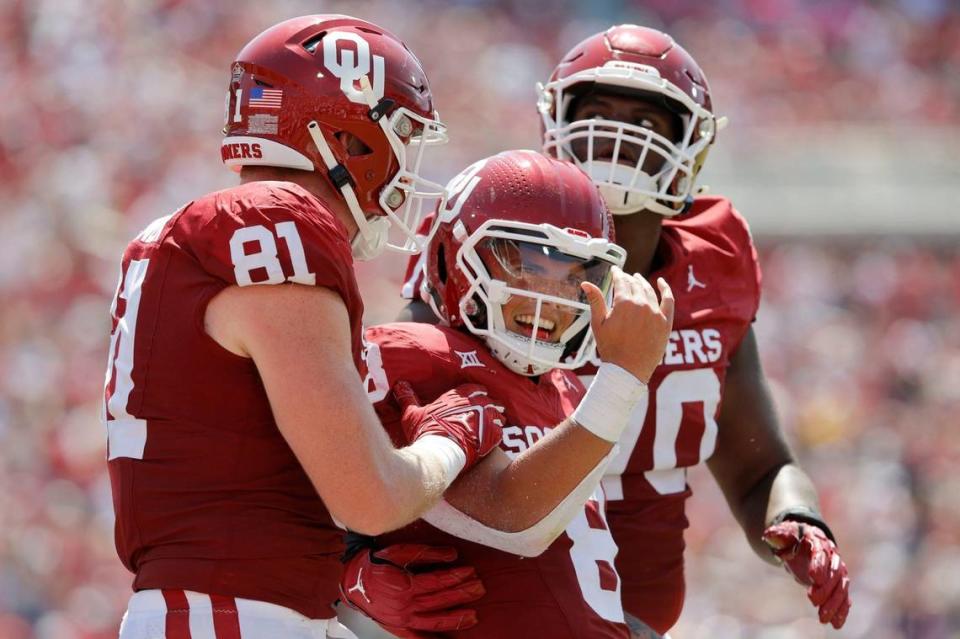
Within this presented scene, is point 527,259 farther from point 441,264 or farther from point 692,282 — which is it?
point 692,282

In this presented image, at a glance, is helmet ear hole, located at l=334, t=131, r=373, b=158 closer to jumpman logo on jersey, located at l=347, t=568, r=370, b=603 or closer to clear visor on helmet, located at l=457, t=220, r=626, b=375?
clear visor on helmet, located at l=457, t=220, r=626, b=375

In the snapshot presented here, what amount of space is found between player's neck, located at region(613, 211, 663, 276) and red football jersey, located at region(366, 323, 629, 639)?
33.3 inches

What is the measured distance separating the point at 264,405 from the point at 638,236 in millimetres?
1547

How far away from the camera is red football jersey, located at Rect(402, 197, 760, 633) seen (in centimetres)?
362

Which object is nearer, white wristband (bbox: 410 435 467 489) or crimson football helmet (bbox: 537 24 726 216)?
white wristband (bbox: 410 435 467 489)

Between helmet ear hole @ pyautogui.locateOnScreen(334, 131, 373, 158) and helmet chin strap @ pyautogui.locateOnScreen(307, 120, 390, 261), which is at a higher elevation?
helmet ear hole @ pyautogui.locateOnScreen(334, 131, 373, 158)

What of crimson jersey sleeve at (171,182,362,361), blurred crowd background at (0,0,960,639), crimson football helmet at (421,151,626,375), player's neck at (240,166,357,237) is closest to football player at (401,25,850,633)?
crimson football helmet at (421,151,626,375)

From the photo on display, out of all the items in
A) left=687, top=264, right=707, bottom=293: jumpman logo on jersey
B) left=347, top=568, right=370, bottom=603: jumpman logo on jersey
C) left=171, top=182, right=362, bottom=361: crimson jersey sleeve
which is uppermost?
left=171, top=182, right=362, bottom=361: crimson jersey sleeve

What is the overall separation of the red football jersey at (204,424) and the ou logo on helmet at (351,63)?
0.29 m

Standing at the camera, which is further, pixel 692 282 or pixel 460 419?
pixel 692 282

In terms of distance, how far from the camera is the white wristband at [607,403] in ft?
8.63

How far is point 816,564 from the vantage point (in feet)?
11.0

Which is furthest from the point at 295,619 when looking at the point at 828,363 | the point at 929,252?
the point at 929,252

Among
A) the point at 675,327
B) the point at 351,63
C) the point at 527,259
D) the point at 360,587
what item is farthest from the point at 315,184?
the point at 675,327
